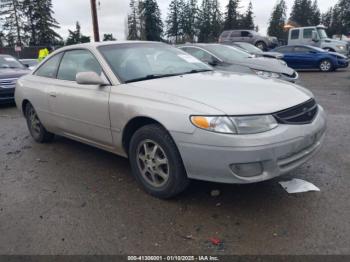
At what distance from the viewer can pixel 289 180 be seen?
3.69m

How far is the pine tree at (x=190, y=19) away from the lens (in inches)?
2746

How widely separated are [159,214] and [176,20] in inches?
Result: 2873

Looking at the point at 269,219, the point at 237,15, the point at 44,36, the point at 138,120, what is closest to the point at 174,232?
the point at 269,219

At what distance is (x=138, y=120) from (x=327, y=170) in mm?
2261

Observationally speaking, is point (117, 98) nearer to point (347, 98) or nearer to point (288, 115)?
point (288, 115)

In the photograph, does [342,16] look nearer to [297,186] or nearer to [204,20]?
[204,20]

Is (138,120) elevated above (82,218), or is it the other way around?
(138,120)

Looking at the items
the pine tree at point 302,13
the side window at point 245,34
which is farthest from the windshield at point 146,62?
the pine tree at point 302,13

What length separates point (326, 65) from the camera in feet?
52.9

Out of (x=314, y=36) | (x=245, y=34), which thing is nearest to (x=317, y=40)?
(x=314, y=36)

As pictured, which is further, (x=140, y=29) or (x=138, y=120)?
(x=140, y=29)

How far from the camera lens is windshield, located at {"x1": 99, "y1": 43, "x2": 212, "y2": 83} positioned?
3.80 meters

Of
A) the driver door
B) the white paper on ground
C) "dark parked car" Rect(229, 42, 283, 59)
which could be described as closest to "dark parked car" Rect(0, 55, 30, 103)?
the driver door

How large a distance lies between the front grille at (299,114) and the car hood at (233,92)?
5cm
